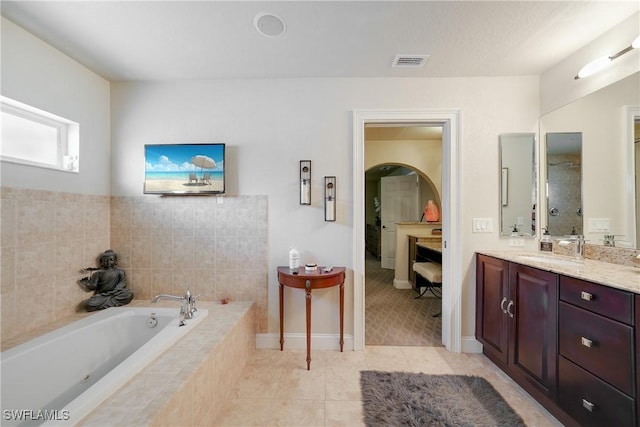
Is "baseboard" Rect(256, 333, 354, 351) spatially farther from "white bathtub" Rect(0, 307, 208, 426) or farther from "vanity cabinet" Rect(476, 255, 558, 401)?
"vanity cabinet" Rect(476, 255, 558, 401)

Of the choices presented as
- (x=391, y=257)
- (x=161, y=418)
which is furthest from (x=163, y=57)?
(x=391, y=257)

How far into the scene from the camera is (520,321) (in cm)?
171

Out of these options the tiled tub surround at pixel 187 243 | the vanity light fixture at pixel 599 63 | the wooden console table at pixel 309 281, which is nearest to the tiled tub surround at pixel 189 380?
the tiled tub surround at pixel 187 243

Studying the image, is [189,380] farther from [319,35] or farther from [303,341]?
[319,35]

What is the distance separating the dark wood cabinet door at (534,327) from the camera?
146 cm

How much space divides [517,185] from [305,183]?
1900 mm

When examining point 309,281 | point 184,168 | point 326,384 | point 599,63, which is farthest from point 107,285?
point 599,63

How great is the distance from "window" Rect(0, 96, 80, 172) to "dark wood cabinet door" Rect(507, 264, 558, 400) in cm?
352

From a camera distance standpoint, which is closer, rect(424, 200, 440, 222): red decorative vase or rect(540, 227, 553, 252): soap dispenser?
rect(540, 227, 553, 252): soap dispenser

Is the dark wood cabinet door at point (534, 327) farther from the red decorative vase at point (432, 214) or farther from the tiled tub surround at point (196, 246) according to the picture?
the red decorative vase at point (432, 214)

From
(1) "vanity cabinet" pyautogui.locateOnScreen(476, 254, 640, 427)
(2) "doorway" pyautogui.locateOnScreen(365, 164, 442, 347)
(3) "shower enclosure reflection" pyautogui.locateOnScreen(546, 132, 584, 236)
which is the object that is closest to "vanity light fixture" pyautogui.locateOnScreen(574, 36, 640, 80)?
(3) "shower enclosure reflection" pyautogui.locateOnScreen(546, 132, 584, 236)

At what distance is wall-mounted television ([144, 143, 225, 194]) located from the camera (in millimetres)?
2203

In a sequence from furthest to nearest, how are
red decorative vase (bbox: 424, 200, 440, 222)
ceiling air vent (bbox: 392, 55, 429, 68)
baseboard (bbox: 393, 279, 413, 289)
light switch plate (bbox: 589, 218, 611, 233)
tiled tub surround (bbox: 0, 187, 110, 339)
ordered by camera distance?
red decorative vase (bbox: 424, 200, 440, 222) → baseboard (bbox: 393, 279, 413, 289) → ceiling air vent (bbox: 392, 55, 429, 68) → light switch plate (bbox: 589, 218, 611, 233) → tiled tub surround (bbox: 0, 187, 110, 339)

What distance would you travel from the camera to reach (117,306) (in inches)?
81.7
